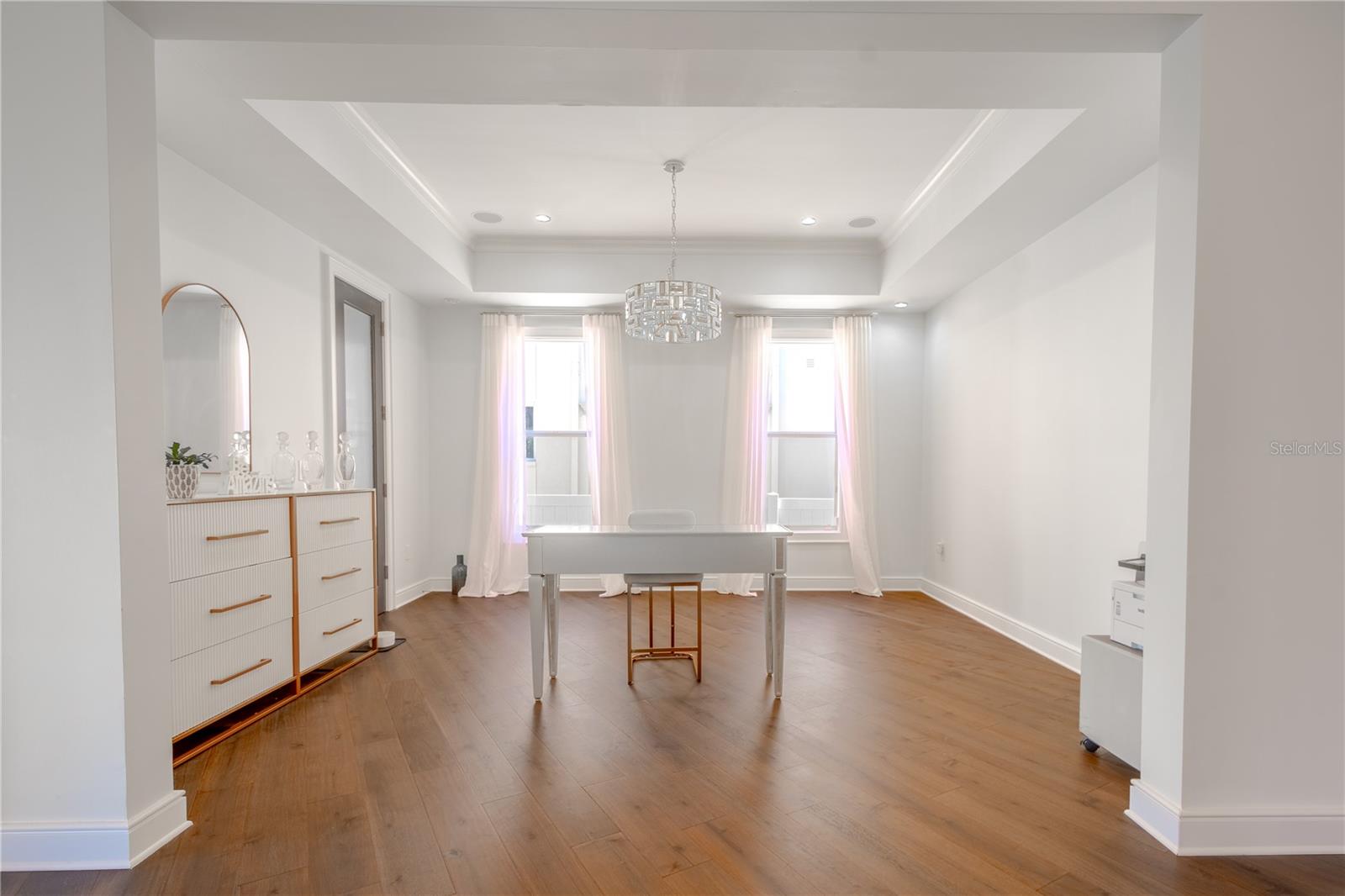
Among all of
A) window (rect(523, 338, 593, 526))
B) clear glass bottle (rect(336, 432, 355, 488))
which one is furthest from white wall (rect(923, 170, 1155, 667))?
clear glass bottle (rect(336, 432, 355, 488))

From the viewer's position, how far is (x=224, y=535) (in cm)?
260

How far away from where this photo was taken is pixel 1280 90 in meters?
1.86

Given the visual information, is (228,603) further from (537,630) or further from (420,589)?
(420,589)

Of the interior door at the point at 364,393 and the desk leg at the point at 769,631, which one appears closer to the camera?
the desk leg at the point at 769,631

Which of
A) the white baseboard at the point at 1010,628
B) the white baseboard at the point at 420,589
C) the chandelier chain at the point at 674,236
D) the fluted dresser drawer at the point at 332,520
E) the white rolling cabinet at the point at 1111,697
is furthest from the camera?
the white baseboard at the point at 420,589

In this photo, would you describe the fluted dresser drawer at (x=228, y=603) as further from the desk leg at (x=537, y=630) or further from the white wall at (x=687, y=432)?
the white wall at (x=687, y=432)

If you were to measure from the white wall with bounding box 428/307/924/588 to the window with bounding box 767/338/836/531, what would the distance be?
29 cm

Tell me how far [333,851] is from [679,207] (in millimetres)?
4019

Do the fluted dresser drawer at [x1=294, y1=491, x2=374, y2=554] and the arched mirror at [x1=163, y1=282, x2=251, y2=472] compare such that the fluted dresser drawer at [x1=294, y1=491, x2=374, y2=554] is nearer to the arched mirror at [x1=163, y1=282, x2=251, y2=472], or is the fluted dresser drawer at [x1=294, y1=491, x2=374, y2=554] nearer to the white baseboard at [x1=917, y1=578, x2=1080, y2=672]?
the arched mirror at [x1=163, y1=282, x2=251, y2=472]

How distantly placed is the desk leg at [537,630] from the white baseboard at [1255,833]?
2.41 metres

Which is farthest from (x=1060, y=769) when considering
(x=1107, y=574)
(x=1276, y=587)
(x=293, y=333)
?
(x=293, y=333)

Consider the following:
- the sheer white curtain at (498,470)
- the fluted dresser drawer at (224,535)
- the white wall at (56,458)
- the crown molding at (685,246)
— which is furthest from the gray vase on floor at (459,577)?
the white wall at (56,458)

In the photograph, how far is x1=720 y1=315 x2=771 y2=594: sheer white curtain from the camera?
5555mm

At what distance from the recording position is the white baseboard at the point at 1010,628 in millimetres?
3561
